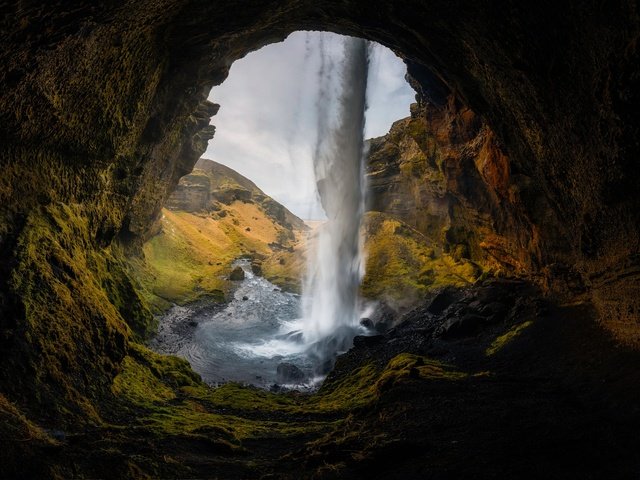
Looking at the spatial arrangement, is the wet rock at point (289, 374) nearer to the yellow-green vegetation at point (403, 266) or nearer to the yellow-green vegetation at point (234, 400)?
the yellow-green vegetation at point (234, 400)

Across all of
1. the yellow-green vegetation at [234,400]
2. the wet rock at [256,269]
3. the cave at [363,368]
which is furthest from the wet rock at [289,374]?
the wet rock at [256,269]

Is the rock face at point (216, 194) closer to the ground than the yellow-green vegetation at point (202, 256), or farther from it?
farther from it

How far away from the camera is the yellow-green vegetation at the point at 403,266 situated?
30.3m

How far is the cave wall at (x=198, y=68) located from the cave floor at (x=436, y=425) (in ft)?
5.90

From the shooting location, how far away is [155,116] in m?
19.1

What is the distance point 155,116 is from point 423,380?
60.0 ft

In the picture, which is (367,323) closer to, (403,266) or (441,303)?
(441,303)

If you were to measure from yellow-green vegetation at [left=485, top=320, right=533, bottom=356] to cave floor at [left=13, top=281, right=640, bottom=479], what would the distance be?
7 cm

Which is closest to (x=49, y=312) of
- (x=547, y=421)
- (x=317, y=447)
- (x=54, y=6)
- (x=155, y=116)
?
(x=54, y=6)

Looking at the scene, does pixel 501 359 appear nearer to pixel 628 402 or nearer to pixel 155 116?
pixel 628 402

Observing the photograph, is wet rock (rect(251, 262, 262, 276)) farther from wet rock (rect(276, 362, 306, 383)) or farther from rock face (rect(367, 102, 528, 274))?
wet rock (rect(276, 362, 306, 383))

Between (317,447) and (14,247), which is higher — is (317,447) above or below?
below

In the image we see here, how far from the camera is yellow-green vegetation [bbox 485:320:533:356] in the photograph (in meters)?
14.1

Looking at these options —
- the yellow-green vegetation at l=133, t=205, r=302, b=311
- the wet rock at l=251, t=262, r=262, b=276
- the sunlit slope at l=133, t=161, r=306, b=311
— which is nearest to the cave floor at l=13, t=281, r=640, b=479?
the yellow-green vegetation at l=133, t=205, r=302, b=311
